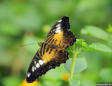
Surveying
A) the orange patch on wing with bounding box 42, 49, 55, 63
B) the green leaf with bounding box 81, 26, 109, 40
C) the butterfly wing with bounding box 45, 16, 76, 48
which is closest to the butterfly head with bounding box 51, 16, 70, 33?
the butterfly wing with bounding box 45, 16, 76, 48

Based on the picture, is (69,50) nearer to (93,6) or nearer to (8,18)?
(93,6)

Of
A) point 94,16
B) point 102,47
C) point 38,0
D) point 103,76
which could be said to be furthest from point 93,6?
point 102,47

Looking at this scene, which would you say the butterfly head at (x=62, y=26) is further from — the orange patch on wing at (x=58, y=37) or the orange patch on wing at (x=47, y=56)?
the orange patch on wing at (x=47, y=56)

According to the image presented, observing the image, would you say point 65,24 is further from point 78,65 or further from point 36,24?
point 36,24

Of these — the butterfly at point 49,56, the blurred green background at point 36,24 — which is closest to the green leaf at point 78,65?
the butterfly at point 49,56

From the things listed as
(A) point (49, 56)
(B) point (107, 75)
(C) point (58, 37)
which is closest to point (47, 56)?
(A) point (49, 56)

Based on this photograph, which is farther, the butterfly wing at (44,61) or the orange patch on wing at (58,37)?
the orange patch on wing at (58,37)

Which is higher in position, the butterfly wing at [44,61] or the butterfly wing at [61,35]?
the butterfly wing at [61,35]
